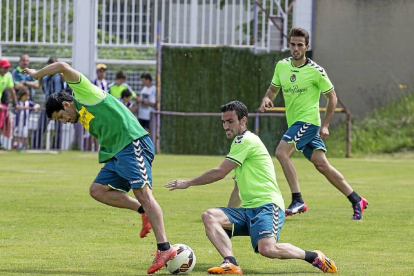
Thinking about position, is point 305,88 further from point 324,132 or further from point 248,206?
point 248,206

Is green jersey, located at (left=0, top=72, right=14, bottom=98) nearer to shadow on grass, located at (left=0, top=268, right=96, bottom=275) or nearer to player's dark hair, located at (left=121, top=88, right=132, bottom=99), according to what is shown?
player's dark hair, located at (left=121, top=88, right=132, bottom=99)

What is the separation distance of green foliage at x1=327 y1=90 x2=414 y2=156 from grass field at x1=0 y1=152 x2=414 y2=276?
6886 millimetres

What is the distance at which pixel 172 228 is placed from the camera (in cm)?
1098

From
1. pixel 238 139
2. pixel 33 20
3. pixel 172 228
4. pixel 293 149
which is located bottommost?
pixel 172 228

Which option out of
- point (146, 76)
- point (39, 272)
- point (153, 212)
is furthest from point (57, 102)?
point (146, 76)

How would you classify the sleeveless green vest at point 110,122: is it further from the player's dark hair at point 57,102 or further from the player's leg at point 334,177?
the player's leg at point 334,177

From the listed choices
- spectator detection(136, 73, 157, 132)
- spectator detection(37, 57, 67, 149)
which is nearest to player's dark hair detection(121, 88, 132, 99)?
spectator detection(136, 73, 157, 132)

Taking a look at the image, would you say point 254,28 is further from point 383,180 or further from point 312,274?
point 312,274

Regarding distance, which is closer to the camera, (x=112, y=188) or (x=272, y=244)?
(x=272, y=244)

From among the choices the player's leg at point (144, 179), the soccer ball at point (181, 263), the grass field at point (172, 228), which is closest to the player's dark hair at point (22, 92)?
the grass field at point (172, 228)

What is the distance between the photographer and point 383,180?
18375mm

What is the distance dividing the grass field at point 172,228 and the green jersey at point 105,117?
3.56 feet

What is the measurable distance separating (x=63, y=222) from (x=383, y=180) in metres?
8.59

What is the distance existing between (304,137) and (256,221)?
4157 mm
